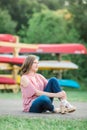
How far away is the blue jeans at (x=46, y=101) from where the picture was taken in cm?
728

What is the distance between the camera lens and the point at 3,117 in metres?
6.53

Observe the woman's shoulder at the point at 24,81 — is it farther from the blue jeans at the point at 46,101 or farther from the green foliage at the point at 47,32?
the green foliage at the point at 47,32

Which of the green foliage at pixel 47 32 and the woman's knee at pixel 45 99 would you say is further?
the green foliage at pixel 47 32

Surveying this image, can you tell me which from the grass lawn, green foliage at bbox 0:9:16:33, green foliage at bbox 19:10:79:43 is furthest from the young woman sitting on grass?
green foliage at bbox 0:9:16:33

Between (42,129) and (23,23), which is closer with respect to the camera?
(42,129)

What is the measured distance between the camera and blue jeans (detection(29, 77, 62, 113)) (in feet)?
23.9

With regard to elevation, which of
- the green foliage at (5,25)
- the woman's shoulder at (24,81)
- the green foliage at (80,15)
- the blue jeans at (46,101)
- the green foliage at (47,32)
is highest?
the woman's shoulder at (24,81)

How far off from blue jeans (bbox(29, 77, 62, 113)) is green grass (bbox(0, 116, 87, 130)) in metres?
0.89

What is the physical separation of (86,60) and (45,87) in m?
15.0

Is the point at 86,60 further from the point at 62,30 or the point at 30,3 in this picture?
the point at 30,3

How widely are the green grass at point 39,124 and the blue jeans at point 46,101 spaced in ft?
2.92

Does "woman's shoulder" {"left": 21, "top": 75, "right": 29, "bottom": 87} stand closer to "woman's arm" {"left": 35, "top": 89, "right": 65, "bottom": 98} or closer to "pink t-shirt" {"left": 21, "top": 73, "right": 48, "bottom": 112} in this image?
"pink t-shirt" {"left": 21, "top": 73, "right": 48, "bottom": 112}

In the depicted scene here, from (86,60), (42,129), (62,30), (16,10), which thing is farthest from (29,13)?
(42,129)

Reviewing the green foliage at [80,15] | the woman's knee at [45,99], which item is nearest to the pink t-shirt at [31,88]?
the woman's knee at [45,99]
